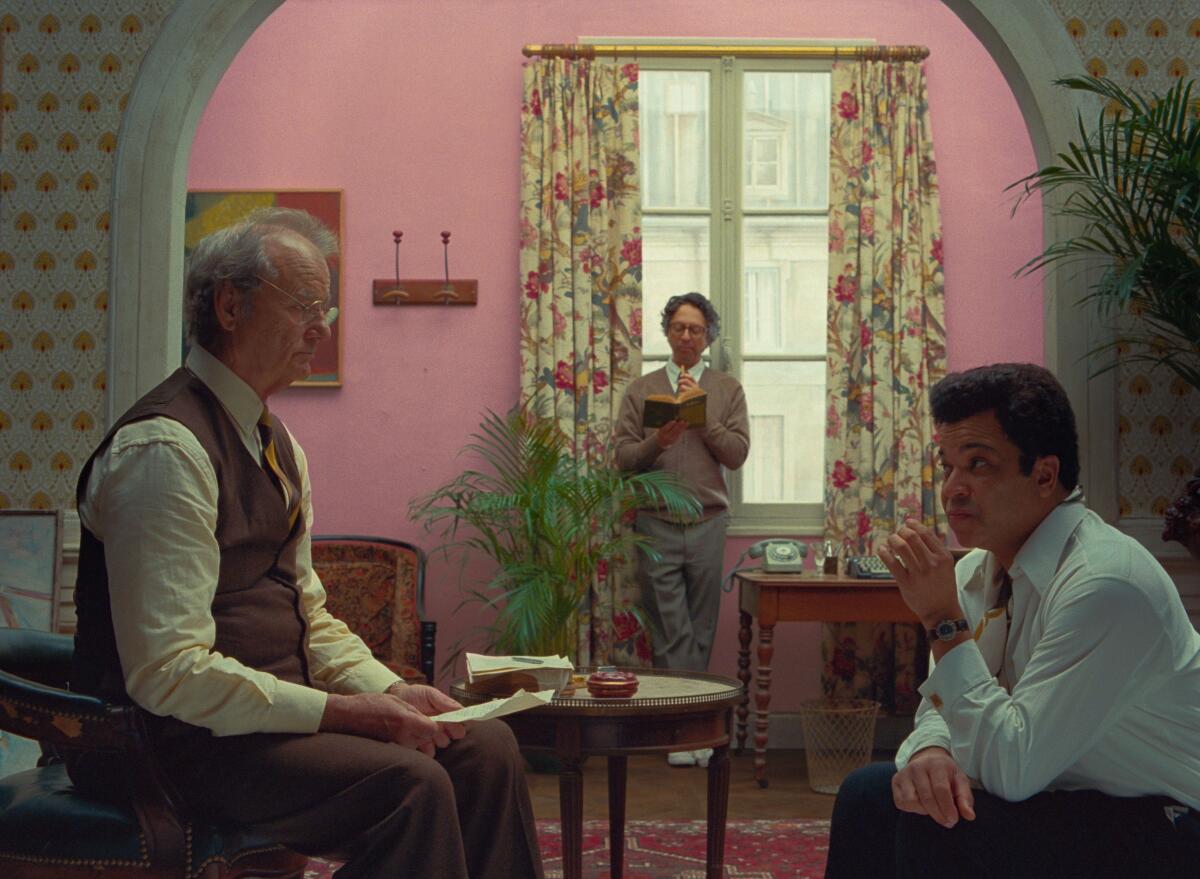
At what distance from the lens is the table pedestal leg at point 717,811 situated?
3162 millimetres

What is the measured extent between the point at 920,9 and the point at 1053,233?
10.1 ft

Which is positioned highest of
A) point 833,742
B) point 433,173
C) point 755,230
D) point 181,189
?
point 433,173

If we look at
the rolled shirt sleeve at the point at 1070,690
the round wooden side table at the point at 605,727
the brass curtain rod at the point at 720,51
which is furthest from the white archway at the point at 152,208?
the brass curtain rod at the point at 720,51

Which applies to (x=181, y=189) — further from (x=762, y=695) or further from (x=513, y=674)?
(x=762, y=695)

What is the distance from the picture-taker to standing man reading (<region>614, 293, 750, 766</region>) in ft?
18.3

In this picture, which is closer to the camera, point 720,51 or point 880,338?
point 880,338

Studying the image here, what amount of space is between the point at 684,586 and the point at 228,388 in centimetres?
361

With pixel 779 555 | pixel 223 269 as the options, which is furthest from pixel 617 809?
pixel 779 555

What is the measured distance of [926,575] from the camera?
1.95 meters

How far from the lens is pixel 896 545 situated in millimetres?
1982

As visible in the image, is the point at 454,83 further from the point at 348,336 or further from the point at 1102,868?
the point at 1102,868

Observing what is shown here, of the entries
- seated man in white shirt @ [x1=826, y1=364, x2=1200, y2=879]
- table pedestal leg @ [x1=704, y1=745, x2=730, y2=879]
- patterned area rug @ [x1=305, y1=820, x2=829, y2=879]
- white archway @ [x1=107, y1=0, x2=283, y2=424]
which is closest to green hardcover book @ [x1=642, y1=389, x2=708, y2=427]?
patterned area rug @ [x1=305, y1=820, x2=829, y2=879]

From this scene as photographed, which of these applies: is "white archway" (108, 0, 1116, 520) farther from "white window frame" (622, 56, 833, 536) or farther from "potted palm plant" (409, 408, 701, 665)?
"white window frame" (622, 56, 833, 536)

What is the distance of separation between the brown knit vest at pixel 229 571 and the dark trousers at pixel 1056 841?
1.04 m
